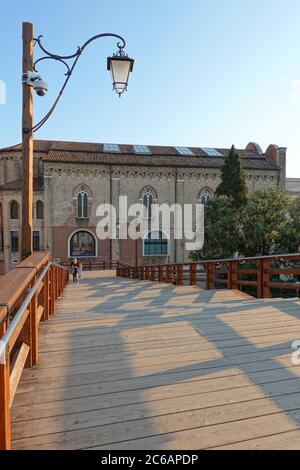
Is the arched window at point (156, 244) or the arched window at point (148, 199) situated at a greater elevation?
the arched window at point (148, 199)

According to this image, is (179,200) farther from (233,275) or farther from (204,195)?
(233,275)

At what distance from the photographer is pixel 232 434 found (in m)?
1.94

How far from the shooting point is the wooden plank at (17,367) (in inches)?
82.0

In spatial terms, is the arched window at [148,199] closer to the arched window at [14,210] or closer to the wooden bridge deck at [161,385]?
the arched window at [14,210]

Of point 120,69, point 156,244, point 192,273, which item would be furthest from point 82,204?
point 120,69

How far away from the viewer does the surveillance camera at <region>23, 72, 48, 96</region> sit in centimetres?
453

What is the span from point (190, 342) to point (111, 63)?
4981mm

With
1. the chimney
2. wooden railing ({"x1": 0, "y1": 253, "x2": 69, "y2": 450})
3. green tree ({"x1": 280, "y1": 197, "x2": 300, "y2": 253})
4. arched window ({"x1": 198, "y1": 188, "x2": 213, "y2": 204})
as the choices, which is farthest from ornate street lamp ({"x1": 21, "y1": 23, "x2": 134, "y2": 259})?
the chimney

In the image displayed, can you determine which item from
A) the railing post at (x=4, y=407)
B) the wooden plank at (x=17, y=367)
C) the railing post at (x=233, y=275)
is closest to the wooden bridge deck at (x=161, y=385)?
the wooden plank at (x=17, y=367)

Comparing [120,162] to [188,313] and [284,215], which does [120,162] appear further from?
[188,313]

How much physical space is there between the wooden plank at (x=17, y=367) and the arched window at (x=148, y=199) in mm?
29187

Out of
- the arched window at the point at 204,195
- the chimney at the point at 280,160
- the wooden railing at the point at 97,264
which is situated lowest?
the wooden railing at the point at 97,264

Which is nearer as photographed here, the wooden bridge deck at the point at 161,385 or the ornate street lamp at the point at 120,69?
the wooden bridge deck at the point at 161,385

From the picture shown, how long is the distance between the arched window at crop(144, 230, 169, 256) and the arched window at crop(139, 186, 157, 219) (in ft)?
6.84
